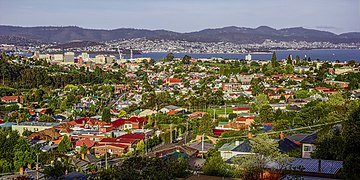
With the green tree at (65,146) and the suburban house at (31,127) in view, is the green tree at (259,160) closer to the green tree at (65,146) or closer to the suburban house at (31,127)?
the green tree at (65,146)

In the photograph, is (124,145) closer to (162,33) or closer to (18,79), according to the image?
(18,79)

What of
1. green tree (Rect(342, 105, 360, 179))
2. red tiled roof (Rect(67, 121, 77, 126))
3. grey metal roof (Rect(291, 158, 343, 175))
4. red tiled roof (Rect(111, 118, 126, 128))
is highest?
green tree (Rect(342, 105, 360, 179))

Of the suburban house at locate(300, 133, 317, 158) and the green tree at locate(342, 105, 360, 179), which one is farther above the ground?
the green tree at locate(342, 105, 360, 179)

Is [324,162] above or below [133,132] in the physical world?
above

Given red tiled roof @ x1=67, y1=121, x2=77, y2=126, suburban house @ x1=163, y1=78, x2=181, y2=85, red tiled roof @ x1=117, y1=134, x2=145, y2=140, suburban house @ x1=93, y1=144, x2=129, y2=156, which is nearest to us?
suburban house @ x1=93, y1=144, x2=129, y2=156

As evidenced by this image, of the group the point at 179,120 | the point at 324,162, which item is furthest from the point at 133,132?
the point at 324,162

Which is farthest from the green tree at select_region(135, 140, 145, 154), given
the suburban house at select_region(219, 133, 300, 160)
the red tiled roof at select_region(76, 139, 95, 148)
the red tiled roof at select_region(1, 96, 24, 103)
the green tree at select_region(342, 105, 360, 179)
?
the red tiled roof at select_region(1, 96, 24, 103)

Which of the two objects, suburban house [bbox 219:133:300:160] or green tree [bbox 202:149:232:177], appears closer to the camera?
green tree [bbox 202:149:232:177]

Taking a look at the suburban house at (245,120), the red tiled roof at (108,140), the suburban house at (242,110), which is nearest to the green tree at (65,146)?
the red tiled roof at (108,140)

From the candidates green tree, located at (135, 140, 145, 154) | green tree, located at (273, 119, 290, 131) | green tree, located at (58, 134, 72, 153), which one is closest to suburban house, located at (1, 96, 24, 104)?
green tree, located at (58, 134, 72, 153)

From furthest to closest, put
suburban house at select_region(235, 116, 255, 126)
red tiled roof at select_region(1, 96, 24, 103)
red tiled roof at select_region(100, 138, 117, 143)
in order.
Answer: red tiled roof at select_region(1, 96, 24, 103)
suburban house at select_region(235, 116, 255, 126)
red tiled roof at select_region(100, 138, 117, 143)

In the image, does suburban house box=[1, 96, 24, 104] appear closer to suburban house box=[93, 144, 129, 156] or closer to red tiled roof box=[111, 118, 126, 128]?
red tiled roof box=[111, 118, 126, 128]
